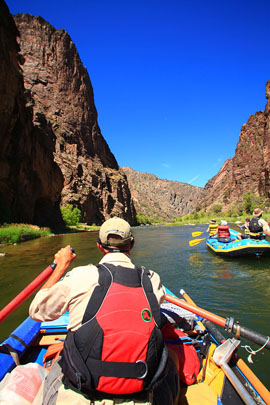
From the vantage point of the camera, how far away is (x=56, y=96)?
201ft

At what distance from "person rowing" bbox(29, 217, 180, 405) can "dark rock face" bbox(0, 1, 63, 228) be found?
770 inches

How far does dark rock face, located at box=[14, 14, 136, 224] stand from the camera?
180 ft

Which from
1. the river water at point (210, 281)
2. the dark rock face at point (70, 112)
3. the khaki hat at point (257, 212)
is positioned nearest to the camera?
the river water at point (210, 281)

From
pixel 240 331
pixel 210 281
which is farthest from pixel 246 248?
pixel 240 331

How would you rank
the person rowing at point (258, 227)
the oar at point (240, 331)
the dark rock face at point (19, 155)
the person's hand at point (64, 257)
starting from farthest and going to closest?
the dark rock face at point (19, 155) → the person rowing at point (258, 227) → the oar at point (240, 331) → the person's hand at point (64, 257)

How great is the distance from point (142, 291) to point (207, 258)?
34.6ft

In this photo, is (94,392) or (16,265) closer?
(94,392)

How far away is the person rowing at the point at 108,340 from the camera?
1.45m

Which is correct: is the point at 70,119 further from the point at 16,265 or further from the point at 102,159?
the point at 16,265

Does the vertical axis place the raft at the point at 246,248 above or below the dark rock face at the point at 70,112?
below

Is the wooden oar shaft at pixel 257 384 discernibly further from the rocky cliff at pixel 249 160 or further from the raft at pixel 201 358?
the rocky cliff at pixel 249 160

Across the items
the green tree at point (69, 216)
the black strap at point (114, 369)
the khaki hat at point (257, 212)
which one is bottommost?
the green tree at point (69, 216)

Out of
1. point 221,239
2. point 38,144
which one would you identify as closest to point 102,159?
point 38,144

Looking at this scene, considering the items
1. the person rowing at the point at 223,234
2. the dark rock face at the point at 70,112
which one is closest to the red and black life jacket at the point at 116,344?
the person rowing at the point at 223,234
